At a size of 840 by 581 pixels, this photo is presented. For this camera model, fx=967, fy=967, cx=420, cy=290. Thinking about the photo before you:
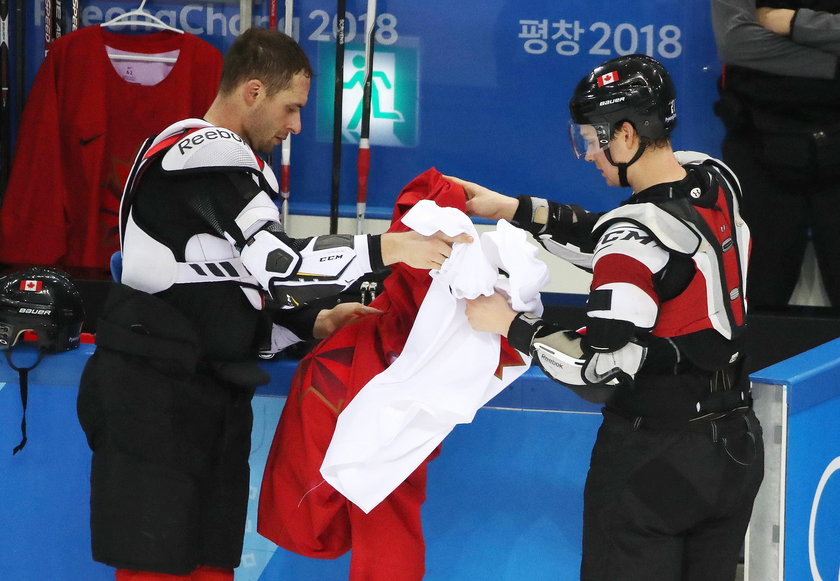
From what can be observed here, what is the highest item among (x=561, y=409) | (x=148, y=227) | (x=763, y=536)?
(x=148, y=227)

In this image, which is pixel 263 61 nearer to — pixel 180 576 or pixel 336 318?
pixel 336 318

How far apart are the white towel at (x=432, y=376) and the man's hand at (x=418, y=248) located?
2 cm

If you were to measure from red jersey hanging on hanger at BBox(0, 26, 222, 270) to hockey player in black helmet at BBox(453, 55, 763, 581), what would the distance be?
2.96 metres

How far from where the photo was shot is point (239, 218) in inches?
85.4

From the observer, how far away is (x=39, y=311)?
8.62 ft

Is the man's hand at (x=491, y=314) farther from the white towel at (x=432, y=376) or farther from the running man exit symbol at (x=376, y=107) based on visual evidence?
the running man exit symbol at (x=376, y=107)

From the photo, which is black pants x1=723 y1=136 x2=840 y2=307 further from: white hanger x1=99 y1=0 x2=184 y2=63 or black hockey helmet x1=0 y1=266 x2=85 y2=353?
black hockey helmet x1=0 y1=266 x2=85 y2=353

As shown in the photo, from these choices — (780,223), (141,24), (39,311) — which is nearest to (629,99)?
(39,311)

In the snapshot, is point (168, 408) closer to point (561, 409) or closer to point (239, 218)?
point (239, 218)

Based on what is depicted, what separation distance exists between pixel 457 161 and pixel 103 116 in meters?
1.76


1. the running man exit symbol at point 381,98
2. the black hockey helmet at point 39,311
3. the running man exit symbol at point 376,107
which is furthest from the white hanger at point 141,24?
the black hockey helmet at point 39,311

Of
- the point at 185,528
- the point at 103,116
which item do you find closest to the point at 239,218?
the point at 185,528

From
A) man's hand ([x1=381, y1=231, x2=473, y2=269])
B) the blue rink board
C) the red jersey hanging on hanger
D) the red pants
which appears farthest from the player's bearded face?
the red jersey hanging on hanger

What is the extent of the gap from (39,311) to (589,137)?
5.03 ft
